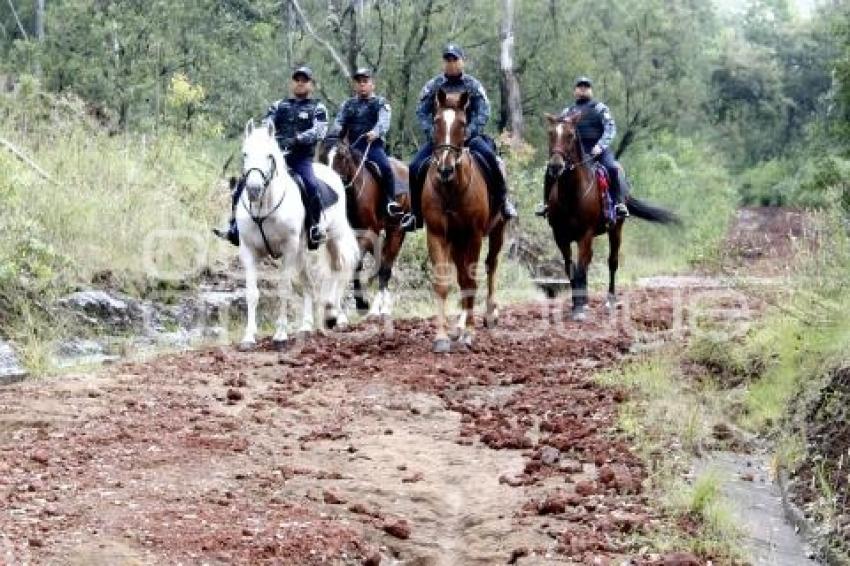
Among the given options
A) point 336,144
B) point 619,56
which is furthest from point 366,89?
point 619,56

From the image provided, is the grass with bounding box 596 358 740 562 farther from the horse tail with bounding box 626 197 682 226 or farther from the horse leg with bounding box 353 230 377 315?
the horse tail with bounding box 626 197 682 226

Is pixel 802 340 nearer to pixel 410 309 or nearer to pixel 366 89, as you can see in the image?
pixel 366 89

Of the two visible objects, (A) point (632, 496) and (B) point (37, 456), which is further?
(B) point (37, 456)

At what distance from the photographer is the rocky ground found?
6.22 metres

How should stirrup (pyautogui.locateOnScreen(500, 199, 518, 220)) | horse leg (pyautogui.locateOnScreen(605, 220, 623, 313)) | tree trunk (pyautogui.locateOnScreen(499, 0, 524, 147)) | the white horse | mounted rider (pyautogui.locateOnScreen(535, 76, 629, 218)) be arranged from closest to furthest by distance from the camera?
the white horse → stirrup (pyautogui.locateOnScreen(500, 199, 518, 220)) → mounted rider (pyautogui.locateOnScreen(535, 76, 629, 218)) → horse leg (pyautogui.locateOnScreen(605, 220, 623, 313)) → tree trunk (pyautogui.locateOnScreen(499, 0, 524, 147))

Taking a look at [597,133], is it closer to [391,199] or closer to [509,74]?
[391,199]

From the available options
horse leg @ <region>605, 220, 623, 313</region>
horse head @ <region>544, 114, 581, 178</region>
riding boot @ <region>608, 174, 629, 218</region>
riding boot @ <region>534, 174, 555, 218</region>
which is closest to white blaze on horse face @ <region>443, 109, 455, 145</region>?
horse head @ <region>544, 114, 581, 178</region>

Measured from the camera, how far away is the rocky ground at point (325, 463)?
20.4 ft

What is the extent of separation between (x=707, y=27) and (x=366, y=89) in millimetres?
59472

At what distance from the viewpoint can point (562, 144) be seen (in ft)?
48.3

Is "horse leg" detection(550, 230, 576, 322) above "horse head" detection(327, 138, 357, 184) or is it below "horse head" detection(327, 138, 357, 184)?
below

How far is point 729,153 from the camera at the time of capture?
2253 inches

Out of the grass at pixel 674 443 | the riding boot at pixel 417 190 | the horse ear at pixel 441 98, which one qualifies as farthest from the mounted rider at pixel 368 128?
the grass at pixel 674 443

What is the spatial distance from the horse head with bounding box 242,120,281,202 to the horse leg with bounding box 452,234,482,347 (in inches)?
85.9
